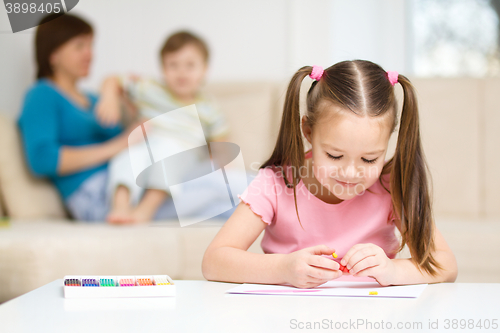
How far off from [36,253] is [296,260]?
0.77 m

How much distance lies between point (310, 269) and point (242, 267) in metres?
0.12

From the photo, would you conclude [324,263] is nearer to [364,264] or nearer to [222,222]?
[364,264]

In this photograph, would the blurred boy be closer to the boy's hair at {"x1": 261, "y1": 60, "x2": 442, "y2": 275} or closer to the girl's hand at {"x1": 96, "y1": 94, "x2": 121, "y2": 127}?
the girl's hand at {"x1": 96, "y1": 94, "x2": 121, "y2": 127}

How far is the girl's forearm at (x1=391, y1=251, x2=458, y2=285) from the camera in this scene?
629mm

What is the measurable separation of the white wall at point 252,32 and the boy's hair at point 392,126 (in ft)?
4.74

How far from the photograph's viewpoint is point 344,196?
78 cm

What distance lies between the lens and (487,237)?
1259mm

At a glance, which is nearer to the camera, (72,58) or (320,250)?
(320,250)

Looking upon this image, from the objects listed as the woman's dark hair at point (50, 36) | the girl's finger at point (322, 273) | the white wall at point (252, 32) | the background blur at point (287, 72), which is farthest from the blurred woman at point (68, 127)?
the girl's finger at point (322, 273)

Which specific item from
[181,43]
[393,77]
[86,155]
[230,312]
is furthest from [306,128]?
[181,43]

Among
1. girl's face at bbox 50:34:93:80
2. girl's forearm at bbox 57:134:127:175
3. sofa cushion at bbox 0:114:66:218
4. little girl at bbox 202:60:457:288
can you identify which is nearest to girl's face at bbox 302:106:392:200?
little girl at bbox 202:60:457:288

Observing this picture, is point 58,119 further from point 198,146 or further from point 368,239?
point 368,239

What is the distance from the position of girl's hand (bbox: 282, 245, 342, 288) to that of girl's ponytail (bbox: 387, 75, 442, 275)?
0.19 m

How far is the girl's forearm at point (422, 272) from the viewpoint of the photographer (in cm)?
63
